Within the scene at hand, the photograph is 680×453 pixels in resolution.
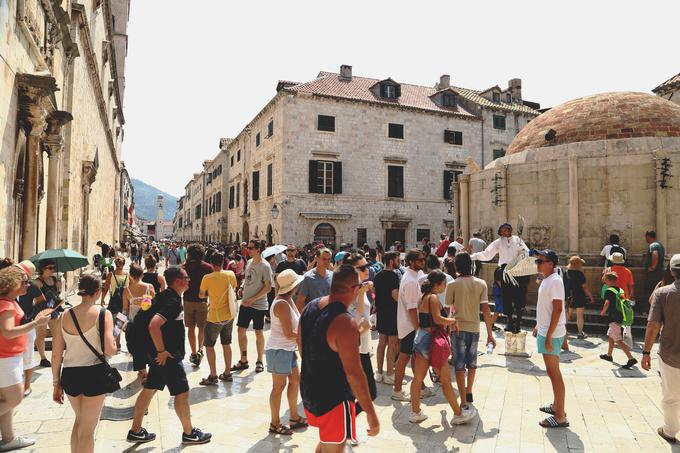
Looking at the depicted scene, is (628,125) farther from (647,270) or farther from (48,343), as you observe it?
(48,343)

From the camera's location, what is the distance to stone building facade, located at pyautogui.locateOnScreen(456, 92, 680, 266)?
1023 centimetres

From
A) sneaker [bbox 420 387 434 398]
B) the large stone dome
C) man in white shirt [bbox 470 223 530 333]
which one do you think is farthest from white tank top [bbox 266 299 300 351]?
the large stone dome

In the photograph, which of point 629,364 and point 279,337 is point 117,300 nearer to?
point 279,337

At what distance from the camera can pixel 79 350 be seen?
3.54 meters

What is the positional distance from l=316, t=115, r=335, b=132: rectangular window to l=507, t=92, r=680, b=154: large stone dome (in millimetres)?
15298

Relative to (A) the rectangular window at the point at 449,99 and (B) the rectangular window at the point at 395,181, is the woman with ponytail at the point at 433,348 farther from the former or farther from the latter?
(A) the rectangular window at the point at 449,99

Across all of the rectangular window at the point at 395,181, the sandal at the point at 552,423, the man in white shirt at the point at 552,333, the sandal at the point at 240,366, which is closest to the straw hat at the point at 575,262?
the man in white shirt at the point at 552,333

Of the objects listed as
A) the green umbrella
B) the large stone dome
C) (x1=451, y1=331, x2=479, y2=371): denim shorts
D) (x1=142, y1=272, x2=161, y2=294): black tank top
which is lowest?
(x1=451, y1=331, x2=479, y2=371): denim shorts

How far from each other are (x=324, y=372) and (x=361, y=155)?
83.1ft

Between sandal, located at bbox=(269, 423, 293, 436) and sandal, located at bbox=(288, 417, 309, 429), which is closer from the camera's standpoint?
sandal, located at bbox=(269, 423, 293, 436)

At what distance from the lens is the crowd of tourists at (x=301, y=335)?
9.95 ft

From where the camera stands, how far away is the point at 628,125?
38.5 ft

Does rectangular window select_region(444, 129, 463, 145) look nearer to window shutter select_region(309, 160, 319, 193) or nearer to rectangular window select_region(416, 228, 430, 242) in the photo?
rectangular window select_region(416, 228, 430, 242)

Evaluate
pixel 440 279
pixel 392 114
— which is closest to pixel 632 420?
pixel 440 279
